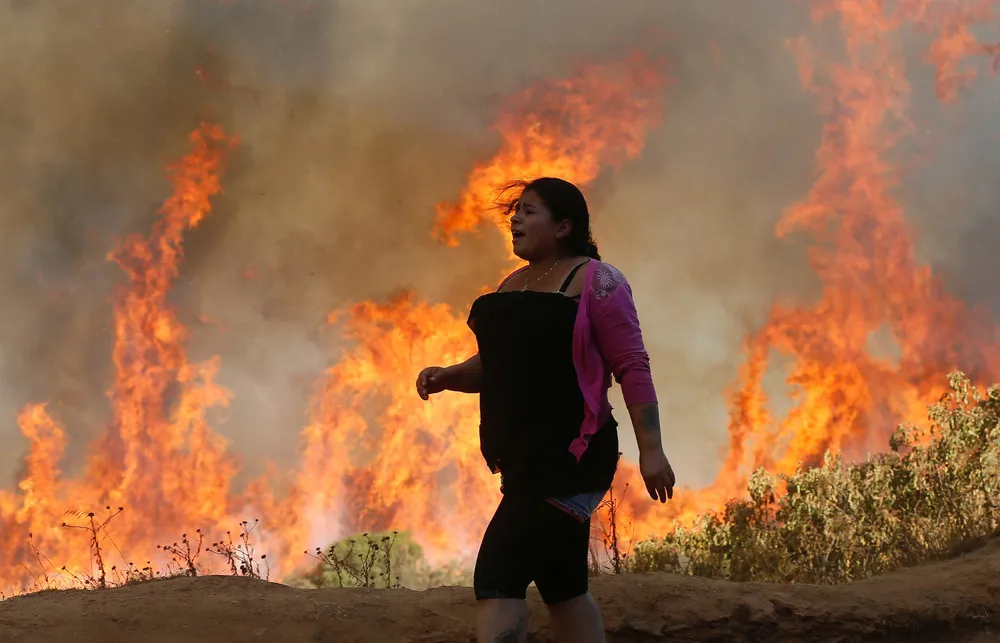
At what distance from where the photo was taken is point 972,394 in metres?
15.7

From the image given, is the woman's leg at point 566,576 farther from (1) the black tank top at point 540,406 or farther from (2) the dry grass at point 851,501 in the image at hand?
(2) the dry grass at point 851,501

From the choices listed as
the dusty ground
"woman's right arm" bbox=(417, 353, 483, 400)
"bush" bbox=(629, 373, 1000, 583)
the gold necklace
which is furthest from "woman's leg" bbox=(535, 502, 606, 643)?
"bush" bbox=(629, 373, 1000, 583)

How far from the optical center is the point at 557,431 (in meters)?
2.55

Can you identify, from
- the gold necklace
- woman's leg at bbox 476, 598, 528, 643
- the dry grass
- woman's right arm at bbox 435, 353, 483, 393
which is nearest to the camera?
woman's leg at bbox 476, 598, 528, 643

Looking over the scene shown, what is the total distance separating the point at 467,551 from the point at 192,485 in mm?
6051

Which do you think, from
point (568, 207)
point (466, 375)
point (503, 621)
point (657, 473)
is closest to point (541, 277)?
point (568, 207)

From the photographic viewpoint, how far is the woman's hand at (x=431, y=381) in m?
2.99

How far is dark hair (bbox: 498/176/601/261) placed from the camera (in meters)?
2.79

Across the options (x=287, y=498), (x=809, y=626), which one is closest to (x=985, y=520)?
(x=809, y=626)

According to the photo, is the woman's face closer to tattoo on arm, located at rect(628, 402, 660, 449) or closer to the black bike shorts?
tattoo on arm, located at rect(628, 402, 660, 449)

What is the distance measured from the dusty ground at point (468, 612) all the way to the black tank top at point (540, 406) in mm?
1964

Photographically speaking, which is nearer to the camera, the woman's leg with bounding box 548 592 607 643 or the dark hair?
the woman's leg with bounding box 548 592 607 643

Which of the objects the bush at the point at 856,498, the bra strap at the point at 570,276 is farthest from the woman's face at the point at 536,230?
the bush at the point at 856,498

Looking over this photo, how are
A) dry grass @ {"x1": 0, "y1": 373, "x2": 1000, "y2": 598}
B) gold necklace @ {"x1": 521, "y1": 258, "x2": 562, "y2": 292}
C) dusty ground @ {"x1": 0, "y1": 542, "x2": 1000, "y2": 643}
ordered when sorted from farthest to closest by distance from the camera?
dry grass @ {"x1": 0, "y1": 373, "x2": 1000, "y2": 598}, dusty ground @ {"x1": 0, "y1": 542, "x2": 1000, "y2": 643}, gold necklace @ {"x1": 521, "y1": 258, "x2": 562, "y2": 292}
